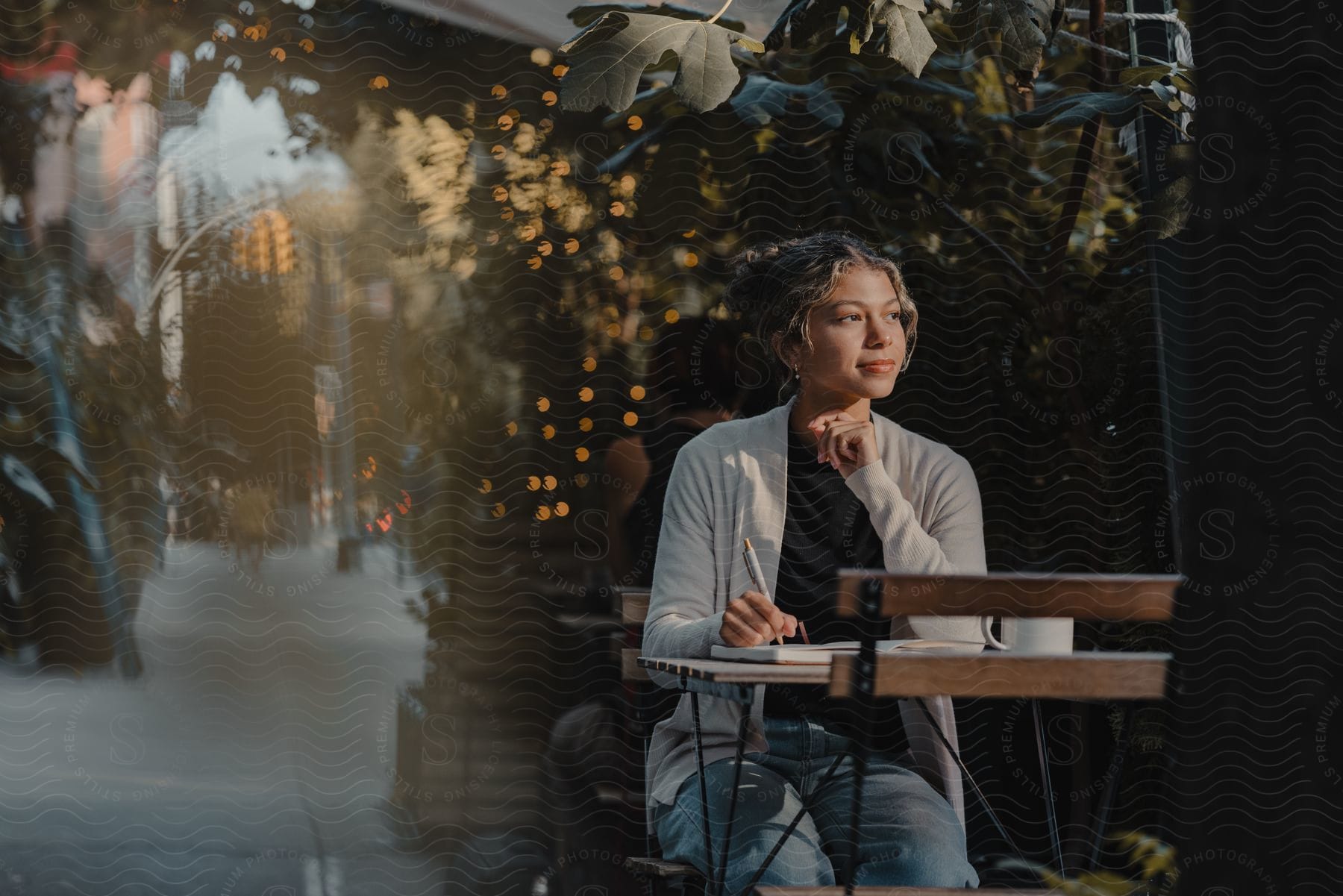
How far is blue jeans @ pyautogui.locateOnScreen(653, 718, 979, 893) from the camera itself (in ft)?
5.82

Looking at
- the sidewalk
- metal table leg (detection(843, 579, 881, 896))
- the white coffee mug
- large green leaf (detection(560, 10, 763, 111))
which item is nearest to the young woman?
the white coffee mug

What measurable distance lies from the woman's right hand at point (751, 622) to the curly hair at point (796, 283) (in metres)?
0.48

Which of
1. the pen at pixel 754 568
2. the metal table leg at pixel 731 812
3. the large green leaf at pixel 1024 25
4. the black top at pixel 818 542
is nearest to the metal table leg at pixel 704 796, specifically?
the metal table leg at pixel 731 812

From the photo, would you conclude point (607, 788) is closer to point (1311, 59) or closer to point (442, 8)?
point (442, 8)

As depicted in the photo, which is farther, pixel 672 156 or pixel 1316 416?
pixel 672 156

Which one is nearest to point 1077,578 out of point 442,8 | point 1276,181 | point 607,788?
point 1276,181

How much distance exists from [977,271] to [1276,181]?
0.69 metres

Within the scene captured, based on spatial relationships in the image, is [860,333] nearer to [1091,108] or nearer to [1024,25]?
[1024,25]

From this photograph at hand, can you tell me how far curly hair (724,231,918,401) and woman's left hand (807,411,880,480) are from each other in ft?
0.50

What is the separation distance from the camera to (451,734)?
244cm

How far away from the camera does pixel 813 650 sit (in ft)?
5.59

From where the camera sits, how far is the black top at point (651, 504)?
2.45m

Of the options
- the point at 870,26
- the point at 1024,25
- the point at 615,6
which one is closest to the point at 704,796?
the point at 870,26

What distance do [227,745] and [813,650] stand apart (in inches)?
47.6
